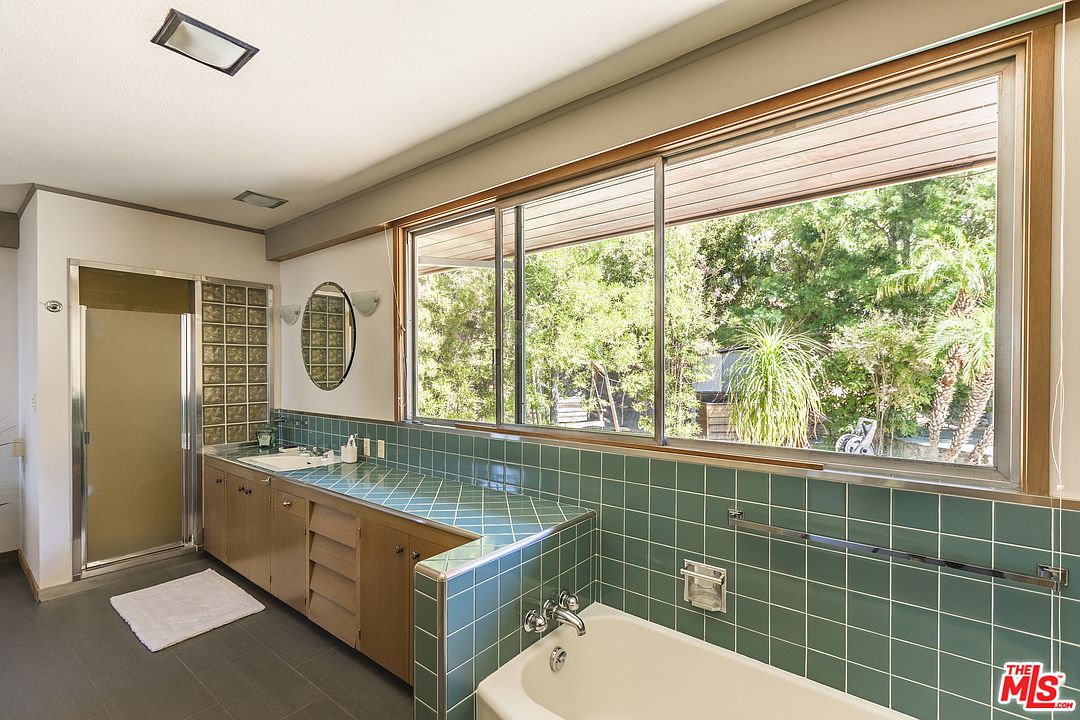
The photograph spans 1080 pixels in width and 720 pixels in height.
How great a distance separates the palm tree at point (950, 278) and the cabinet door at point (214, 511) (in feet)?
13.2

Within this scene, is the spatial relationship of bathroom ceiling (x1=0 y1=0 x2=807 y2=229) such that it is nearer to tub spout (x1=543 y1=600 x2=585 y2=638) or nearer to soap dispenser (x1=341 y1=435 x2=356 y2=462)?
soap dispenser (x1=341 y1=435 x2=356 y2=462)

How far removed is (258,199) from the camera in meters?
3.36

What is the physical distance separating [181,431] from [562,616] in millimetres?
3431

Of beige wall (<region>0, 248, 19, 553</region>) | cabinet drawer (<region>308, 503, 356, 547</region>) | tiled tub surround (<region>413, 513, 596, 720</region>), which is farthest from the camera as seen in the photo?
beige wall (<region>0, 248, 19, 553</region>)

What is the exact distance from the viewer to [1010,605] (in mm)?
1354

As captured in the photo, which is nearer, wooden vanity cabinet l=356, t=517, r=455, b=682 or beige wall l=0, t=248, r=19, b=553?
wooden vanity cabinet l=356, t=517, r=455, b=682

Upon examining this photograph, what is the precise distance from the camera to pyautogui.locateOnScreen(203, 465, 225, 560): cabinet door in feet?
11.6

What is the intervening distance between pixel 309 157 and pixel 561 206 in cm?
142

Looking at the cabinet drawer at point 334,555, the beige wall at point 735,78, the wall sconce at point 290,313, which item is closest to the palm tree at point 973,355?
the beige wall at point 735,78

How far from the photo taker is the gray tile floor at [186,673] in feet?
7.00

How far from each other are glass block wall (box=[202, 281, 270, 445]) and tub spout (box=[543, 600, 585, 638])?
3263 mm

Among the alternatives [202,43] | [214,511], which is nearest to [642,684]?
[202,43]

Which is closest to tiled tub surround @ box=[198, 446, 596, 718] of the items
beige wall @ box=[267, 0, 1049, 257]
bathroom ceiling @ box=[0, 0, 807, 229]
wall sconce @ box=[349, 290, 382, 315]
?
wall sconce @ box=[349, 290, 382, 315]

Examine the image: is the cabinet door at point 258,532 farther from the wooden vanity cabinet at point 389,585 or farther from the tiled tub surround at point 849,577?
the tiled tub surround at point 849,577
